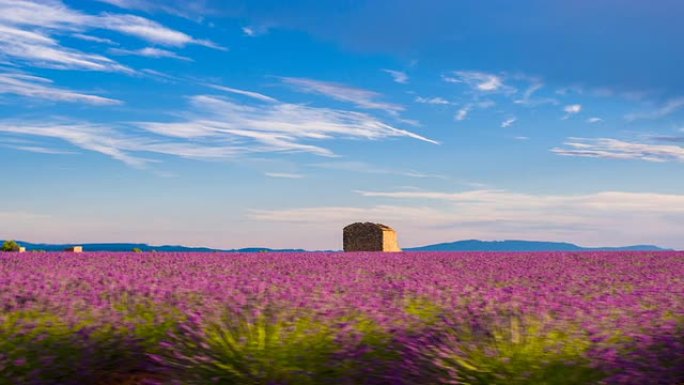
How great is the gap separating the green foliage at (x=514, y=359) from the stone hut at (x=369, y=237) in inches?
979

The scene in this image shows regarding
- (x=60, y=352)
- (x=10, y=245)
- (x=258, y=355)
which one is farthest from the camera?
(x=10, y=245)

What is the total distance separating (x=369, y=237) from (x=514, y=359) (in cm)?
2547

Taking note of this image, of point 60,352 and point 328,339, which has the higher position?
point 328,339

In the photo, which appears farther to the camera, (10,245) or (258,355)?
(10,245)

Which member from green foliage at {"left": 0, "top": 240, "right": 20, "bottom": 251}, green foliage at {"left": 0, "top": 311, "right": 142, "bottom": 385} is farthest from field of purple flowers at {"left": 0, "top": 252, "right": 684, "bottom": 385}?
green foliage at {"left": 0, "top": 240, "right": 20, "bottom": 251}

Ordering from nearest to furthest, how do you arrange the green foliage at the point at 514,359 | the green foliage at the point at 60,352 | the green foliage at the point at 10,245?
the green foliage at the point at 514,359, the green foliage at the point at 60,352, the green foliage at the point at 10,245

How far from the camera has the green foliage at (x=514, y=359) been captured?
4082 mm

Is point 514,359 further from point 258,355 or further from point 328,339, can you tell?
point 258,355

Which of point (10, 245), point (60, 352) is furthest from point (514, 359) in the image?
point (10, 245)

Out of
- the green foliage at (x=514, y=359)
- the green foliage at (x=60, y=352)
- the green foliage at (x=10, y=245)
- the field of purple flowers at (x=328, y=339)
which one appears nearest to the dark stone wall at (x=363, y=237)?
the green foliage at (x=10, y=245)

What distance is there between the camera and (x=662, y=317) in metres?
5.11

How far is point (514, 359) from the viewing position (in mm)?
4168

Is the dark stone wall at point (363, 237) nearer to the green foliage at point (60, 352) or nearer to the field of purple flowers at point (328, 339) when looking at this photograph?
the field of purple flowers at point (328, 339)

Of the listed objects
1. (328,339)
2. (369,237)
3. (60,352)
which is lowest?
(60,352)
